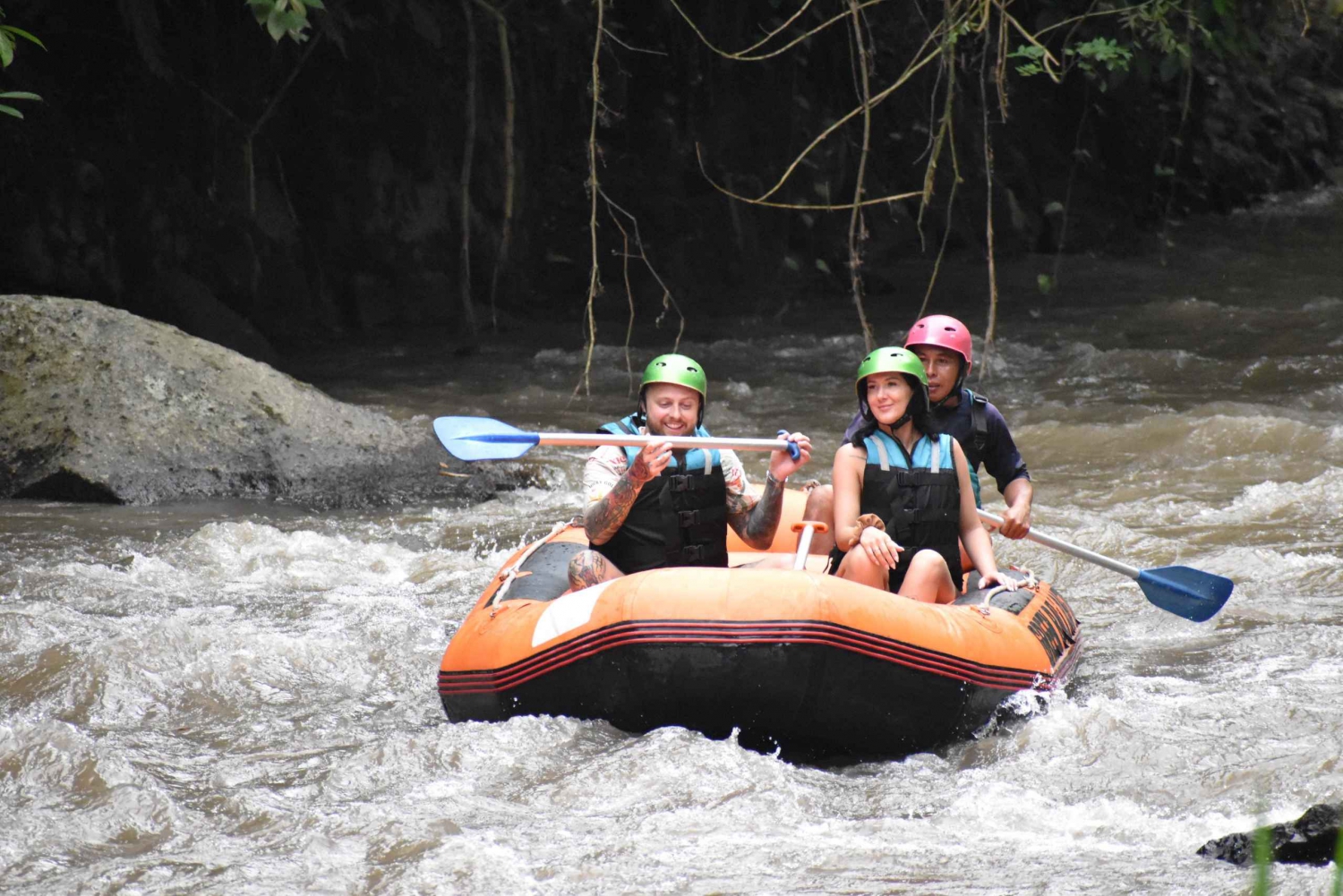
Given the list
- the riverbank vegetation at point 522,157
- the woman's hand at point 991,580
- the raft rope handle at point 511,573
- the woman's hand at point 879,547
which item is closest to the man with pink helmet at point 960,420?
the woman's hand at point 991,580

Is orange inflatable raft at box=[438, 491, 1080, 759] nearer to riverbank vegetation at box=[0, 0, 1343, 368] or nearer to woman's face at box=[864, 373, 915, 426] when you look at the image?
woman's face at box=[864, 373, 915, 426]

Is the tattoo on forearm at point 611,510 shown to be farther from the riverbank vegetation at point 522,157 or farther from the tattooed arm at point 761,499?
the riverbank vegetation at point 522,157

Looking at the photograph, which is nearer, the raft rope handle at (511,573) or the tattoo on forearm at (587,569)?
the tattoo on forearm at (587,569)

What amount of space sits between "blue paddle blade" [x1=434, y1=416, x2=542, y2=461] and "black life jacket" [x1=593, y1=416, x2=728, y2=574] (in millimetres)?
382

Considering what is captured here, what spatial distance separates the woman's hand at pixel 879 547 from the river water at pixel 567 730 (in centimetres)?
50

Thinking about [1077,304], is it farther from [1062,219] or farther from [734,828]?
[734,828]

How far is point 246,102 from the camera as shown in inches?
393

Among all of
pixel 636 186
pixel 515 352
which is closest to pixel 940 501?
pixel 515 352

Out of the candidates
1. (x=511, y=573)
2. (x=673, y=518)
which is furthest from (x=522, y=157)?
(x=673, y=518)

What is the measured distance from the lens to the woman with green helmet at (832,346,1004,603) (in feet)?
13.5

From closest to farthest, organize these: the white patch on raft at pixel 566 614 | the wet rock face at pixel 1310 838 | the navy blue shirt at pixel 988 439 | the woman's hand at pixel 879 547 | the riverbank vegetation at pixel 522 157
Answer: the wet rock face at pixel 1310 838, the white patch on raft at pixel 566 614, the woman's hand at pixel 879 547, the navy blue shirt at pixel 988 439, the riverbank vegetation at pixel 522 157

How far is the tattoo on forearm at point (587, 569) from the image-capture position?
404cm

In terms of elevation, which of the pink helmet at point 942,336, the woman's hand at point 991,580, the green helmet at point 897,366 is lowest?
the woman's hand at point 991,580

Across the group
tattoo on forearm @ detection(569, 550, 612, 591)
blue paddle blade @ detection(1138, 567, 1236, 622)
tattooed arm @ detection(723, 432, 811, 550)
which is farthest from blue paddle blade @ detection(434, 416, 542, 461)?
blue paddle blade @ detection(1138, 567, 1236, 622)
